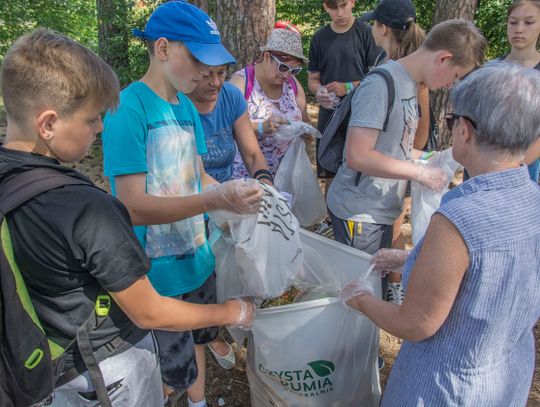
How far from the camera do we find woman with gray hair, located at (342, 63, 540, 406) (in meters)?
1.15

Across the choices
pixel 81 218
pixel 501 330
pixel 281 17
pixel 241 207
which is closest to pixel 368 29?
pixel 241 207

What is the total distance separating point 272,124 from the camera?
2.92 m

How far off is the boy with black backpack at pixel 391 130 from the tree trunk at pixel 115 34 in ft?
18.0

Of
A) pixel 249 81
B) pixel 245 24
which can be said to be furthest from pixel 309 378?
pixel 245 24

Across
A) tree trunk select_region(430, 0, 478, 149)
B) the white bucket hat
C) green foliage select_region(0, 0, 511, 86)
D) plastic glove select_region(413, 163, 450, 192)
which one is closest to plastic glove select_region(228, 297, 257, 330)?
plastic glove select_region(413, 163, 450, 192)

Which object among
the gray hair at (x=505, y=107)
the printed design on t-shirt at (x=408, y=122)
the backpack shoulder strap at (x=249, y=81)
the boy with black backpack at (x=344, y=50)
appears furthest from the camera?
the boy with black backpack at (x=344, y=50)

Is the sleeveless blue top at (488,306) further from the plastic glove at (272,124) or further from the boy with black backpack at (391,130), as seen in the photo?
the plastic glove at (272,124)

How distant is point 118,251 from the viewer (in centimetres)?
110

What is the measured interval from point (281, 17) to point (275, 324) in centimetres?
904

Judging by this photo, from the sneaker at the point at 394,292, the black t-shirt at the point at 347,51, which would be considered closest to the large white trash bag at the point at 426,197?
the sneaker at the point at 394,292

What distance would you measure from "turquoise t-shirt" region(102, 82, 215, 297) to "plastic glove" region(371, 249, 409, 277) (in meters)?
0.73

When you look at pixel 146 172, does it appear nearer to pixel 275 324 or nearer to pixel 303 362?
pixel 275 324

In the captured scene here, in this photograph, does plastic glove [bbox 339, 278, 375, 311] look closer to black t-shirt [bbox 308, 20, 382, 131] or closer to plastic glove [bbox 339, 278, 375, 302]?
plastic glove [bbox 339, 278, 375, 302]

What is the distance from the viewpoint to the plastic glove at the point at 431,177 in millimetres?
2174
